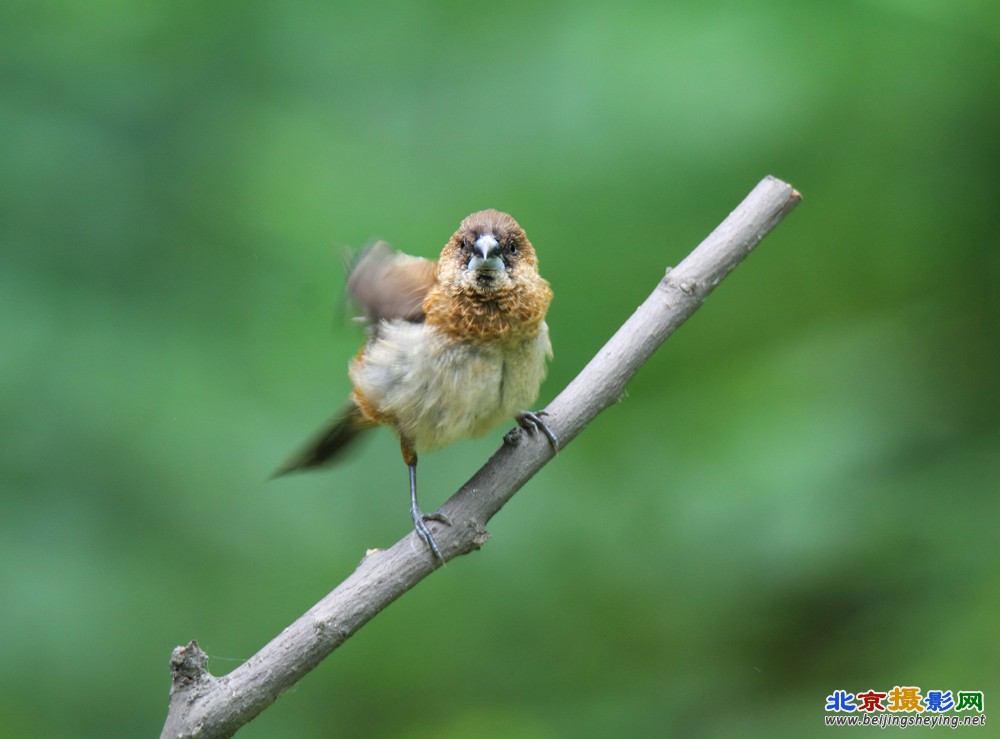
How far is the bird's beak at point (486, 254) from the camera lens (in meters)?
2.79

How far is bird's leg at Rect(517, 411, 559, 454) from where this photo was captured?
2.66 metres

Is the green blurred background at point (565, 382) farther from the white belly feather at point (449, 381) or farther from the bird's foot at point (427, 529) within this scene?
the bird's foot at point (427, 529)

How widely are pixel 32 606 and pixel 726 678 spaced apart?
218cm

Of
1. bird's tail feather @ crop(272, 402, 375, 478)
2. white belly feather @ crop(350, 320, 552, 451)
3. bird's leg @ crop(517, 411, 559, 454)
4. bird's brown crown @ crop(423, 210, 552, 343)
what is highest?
bird's brown crown @ crop(423, 210, 552, 343)

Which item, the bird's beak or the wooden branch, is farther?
the bird's beak

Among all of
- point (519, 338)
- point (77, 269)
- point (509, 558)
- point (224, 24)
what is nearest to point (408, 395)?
point (519, 338)

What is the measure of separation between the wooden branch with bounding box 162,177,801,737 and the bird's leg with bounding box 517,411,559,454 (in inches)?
0.7

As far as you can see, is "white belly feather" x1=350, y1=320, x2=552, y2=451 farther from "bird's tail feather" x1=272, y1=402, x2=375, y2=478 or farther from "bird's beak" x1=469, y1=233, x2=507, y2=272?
"bird's tail feather" x1=272, y1=402, x2=375, y2=478

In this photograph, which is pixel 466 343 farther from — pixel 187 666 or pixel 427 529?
pixel 187 666

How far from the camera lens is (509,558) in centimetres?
355

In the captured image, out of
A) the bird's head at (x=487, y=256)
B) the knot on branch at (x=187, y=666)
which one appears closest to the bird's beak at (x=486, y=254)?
the bird's head at (x=487, y=256)

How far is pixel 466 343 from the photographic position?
2.85m

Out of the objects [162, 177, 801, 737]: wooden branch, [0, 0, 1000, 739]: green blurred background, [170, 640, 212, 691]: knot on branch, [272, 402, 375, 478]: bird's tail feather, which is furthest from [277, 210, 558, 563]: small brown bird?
[170, 640, 212, 691]: knot on branch

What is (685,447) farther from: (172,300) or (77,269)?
(77,269)
